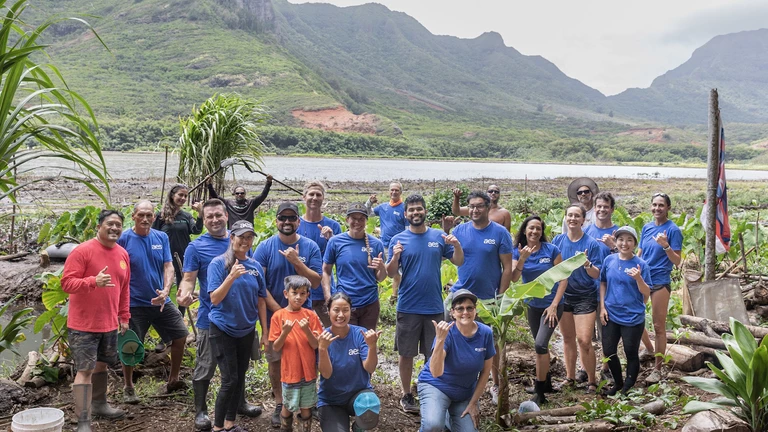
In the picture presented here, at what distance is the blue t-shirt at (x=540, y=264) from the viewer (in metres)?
6.11

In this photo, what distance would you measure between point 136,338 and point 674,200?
28740mm

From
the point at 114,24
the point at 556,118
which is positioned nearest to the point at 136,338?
the point at 114,24

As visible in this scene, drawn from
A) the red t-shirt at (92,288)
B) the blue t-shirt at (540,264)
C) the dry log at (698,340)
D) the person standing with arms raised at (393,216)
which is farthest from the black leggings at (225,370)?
the dry log at (698,340)

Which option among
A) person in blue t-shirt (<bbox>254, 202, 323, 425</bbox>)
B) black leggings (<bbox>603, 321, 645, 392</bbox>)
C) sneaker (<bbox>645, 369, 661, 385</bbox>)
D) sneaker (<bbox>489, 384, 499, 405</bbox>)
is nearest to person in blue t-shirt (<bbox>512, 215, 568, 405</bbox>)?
sneaker (<bbox>489, 384, 499, 405</bbox>)

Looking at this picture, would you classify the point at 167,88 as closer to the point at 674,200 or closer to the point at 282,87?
the point at 282,87

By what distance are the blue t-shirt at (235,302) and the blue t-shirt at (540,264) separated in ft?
9.02

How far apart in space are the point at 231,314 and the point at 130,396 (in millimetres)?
1744

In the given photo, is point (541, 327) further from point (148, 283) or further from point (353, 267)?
point (148, 283)

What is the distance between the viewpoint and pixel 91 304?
4.92 m

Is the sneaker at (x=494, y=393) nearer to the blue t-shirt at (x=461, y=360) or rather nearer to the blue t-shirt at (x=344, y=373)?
the blue t-shirt at (x=461, y=360)

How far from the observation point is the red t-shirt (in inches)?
187

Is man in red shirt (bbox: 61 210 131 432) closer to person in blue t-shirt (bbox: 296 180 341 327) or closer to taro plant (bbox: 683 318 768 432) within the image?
person in blue t-shirt (bbox: 296 180 341 327)

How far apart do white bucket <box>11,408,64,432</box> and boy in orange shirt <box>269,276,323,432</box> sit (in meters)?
1.65

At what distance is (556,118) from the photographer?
597 ft
